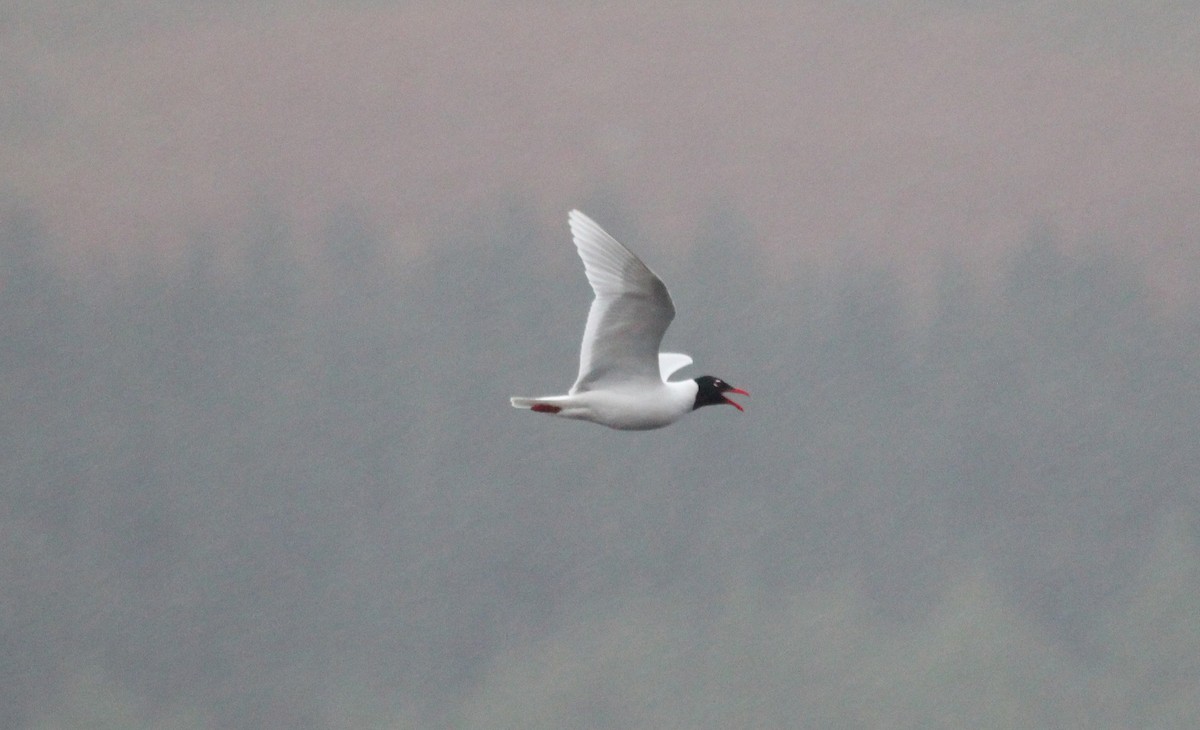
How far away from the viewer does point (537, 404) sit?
681cm

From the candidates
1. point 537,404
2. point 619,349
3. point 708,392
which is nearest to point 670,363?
point 708,392

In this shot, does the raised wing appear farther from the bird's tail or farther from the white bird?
the bird's tail

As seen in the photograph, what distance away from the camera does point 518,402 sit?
6648mm

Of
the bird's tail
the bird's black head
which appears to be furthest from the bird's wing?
the bird's tail

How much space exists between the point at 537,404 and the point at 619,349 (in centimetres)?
50

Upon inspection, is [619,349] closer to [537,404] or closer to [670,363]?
[537,404]

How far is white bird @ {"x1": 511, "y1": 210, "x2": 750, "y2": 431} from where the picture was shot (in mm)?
6559

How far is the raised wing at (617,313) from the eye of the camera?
653 cm

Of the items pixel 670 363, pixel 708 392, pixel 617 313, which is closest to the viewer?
pixel 617 313

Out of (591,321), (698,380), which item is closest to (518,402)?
(591,321)

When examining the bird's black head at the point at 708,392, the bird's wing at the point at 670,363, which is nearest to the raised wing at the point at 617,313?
the bird's black head at the point at 708,392

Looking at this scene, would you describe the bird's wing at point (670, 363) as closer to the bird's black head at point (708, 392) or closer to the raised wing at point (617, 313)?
the bird's black head at point (708, 392)

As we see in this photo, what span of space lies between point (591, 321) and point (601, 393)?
40 cm

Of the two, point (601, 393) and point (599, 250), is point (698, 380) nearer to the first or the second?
point (601, 393)
